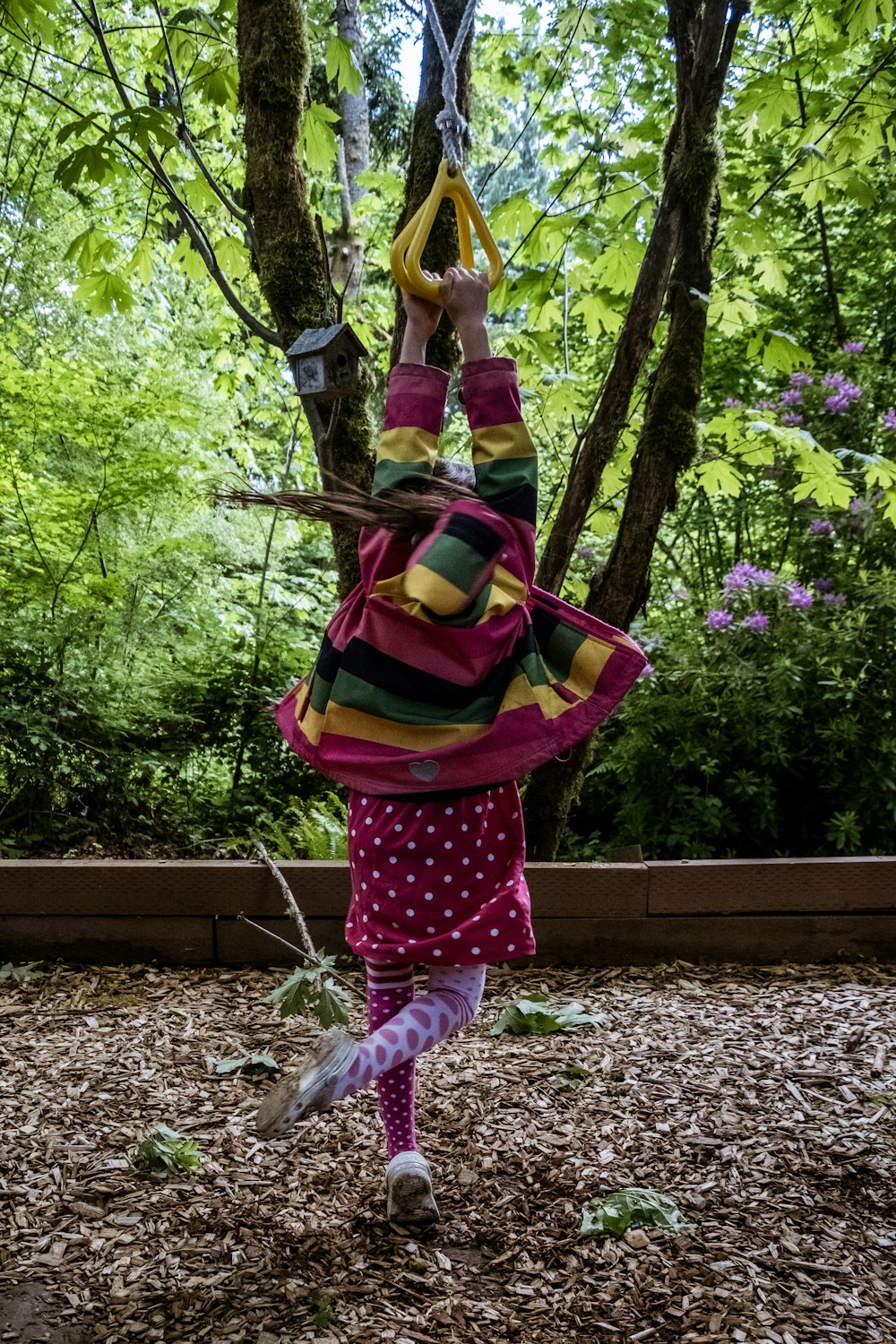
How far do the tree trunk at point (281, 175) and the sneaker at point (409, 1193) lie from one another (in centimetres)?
172

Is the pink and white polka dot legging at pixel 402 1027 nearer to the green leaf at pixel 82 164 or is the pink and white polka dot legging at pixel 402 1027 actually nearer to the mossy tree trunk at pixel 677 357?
the mossy tree trunk at pixel 677 357

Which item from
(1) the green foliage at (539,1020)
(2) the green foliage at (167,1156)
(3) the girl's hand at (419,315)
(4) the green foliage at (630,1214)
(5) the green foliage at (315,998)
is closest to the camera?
(3) the girl's hand at (419,315)

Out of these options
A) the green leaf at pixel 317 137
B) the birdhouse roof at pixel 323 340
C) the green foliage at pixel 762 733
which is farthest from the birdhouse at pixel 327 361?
the green foliage at pixel 762 733

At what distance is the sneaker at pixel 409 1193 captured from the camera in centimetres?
195

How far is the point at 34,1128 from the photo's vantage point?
2.33m

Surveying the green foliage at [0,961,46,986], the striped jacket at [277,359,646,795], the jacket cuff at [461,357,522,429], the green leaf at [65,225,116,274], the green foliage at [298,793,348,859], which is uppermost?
the green leaf at [65,225,116,274]

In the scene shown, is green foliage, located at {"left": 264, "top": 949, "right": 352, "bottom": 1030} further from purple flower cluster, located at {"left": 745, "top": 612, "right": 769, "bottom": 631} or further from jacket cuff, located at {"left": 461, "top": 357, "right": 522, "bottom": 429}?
purple flower cluster, located at {"left": 745, "top": 612, "right": 769, "bottom": 631}

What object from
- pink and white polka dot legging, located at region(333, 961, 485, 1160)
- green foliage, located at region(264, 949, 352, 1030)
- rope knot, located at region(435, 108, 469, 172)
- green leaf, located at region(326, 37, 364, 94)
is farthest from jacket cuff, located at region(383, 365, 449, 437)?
green leaf, located at region(326, 37, 364, 94)

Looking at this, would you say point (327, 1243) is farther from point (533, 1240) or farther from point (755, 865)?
point (755, 865)

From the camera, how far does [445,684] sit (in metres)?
1.67

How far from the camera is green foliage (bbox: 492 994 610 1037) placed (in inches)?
115

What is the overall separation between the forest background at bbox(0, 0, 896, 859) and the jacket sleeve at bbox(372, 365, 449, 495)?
0.92m

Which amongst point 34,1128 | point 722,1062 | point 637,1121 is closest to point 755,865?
point 722,1062

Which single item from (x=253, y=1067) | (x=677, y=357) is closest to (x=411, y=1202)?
(x=253, y=1067)
